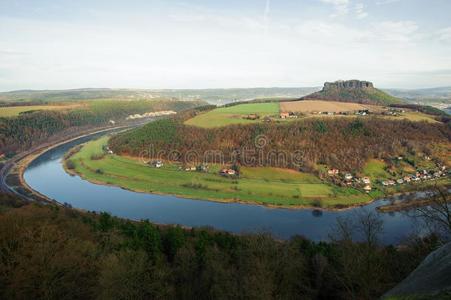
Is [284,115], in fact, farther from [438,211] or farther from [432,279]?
[432,279]

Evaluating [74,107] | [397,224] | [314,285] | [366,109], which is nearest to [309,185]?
[397,224]

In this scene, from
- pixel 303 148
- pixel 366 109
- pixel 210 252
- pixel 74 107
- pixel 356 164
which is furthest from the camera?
pixel 74 107

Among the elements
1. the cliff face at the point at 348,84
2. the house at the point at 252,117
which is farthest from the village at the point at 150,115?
the house at the point at 252,117

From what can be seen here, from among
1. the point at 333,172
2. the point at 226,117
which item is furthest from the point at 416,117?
the point at 226,117

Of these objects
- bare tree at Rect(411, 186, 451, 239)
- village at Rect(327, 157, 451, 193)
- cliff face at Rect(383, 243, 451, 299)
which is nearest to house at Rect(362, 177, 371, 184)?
village at Rect(327, 157, 451, 193)

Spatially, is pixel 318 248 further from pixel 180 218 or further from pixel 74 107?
pixel 74 107

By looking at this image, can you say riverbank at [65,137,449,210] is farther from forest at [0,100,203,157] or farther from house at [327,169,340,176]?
forest at [0,100,203,157]
